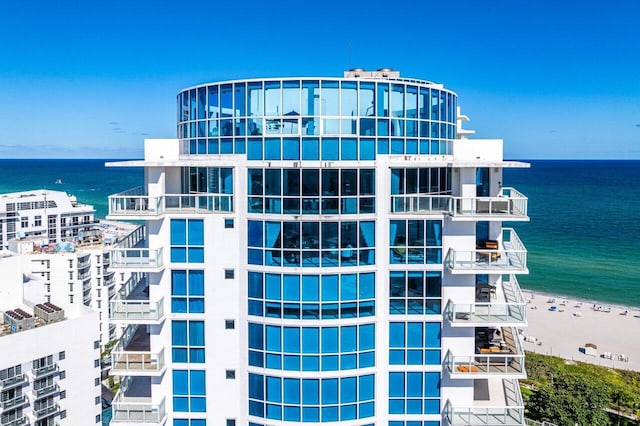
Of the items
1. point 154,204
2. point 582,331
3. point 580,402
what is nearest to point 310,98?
point 154,204

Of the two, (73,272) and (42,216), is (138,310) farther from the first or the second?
(42,216)

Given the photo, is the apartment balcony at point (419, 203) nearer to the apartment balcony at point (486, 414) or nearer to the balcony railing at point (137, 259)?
the apartment balcony at point (486, 414)

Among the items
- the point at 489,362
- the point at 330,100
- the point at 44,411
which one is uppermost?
the point at 330,100

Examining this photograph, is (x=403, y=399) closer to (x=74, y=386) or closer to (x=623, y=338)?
(x=74, y=386)

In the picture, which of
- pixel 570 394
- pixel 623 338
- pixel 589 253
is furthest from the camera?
pixel 589 253

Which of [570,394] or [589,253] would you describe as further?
[589,253]

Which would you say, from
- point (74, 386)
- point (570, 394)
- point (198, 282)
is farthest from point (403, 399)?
point (74, 386)

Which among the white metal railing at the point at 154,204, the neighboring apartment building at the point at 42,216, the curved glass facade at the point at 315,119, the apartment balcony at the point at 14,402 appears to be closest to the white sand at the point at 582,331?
the apartment balcony at the point at 14,402
